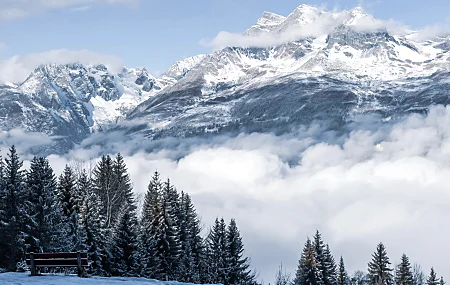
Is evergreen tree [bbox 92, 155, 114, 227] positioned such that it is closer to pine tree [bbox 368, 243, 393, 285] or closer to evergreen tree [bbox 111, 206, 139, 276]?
evergreen tree [bbox 111, 206, 139, 276]

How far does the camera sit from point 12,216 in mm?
45531

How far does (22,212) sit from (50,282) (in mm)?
19437

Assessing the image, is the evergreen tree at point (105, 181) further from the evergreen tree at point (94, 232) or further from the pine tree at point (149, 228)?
the evergreen tree at point (94, 232)

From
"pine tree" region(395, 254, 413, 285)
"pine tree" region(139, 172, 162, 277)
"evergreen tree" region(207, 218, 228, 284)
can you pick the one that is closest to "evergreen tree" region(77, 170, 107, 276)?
"pine tree" region(139, 172, 162, 277)

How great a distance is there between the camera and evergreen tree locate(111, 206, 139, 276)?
164 feet

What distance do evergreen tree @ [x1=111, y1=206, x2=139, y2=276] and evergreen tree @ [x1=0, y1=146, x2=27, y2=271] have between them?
877cm

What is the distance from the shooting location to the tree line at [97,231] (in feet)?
149

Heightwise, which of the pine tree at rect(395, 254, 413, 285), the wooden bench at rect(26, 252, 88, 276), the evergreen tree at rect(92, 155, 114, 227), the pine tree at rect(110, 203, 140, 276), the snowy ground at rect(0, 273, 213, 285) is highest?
the evergreen tree at rect(92, 155, 114, 227)

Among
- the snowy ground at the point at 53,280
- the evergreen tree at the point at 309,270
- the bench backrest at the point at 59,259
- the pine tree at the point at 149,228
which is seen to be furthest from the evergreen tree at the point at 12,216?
the evergreen tree at the point at 309,270

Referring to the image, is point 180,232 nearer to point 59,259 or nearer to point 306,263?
point 306,263

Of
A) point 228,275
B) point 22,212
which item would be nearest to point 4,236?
point 22,212

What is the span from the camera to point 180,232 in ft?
207

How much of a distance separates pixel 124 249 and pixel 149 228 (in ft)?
24.8

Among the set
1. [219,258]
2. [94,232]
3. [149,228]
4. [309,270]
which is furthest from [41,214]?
[309,270]
